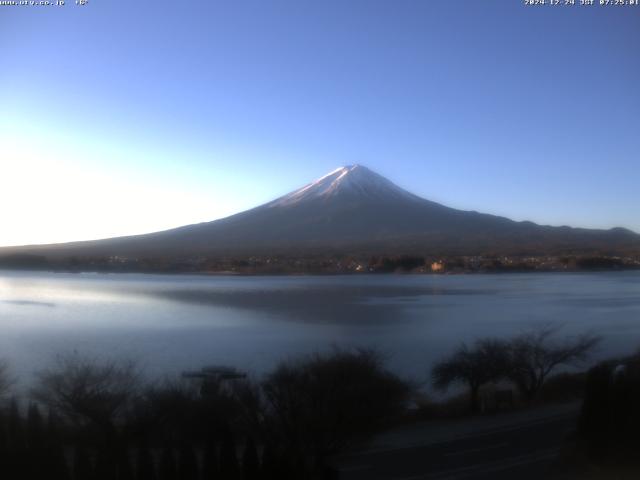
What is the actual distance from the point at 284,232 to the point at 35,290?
83.7ft

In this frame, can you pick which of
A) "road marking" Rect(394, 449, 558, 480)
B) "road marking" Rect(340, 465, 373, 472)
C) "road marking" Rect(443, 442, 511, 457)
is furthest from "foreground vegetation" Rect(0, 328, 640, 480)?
"road marking" Rect(443, 442, 511, 457)

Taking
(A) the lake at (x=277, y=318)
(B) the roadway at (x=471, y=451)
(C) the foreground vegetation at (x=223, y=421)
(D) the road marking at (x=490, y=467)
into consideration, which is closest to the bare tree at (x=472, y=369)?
(A) the lake at (x=277, y=318)

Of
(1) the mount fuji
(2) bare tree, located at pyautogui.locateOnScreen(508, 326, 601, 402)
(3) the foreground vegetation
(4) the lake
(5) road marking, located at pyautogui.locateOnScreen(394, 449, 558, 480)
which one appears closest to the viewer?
(3) the foreground vegetation

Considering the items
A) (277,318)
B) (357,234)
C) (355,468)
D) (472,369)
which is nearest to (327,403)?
(355,468)

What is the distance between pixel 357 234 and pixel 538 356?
38.4 meters

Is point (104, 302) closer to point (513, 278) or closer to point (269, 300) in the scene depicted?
point (269, 300)

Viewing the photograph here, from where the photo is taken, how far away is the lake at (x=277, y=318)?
10.5 metres

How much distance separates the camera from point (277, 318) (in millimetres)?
15742

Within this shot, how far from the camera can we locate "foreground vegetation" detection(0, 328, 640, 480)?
394cm

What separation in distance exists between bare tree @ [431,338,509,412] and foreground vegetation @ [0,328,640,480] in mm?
770

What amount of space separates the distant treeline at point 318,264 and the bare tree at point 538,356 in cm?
2232

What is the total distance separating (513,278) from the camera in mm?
34406

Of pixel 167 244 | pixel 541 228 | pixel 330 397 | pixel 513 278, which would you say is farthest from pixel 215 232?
pixel 330 397

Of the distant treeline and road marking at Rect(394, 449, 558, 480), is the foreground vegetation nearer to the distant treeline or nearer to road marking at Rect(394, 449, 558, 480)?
road marking at Rect(394, 449, 558, 480)
